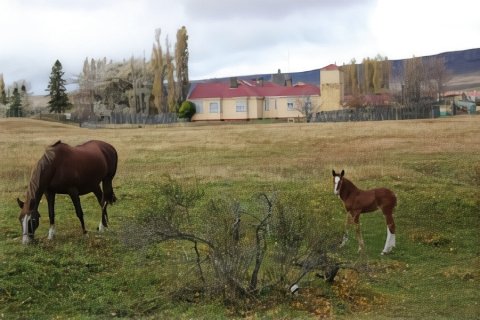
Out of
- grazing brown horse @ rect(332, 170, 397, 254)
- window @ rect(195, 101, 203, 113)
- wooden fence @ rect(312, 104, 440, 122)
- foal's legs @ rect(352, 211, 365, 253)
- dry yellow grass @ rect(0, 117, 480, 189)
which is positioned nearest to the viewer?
foal's legs @ rect(352, 211, 365, 253)

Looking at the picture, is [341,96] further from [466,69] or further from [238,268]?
[466,69]

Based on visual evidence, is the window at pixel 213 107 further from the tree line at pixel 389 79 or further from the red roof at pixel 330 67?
the tree line at pixel 389 79

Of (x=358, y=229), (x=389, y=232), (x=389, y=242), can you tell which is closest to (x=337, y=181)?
(x=358, y=229)

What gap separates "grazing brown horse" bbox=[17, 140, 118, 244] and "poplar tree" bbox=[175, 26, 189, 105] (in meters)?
67.0

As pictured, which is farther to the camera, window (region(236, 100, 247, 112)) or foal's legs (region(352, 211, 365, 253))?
window (region(236, 100, 247, 112))

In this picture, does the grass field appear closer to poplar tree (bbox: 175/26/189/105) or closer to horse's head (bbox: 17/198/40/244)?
horse's head (bbox: 17/198/40/244)

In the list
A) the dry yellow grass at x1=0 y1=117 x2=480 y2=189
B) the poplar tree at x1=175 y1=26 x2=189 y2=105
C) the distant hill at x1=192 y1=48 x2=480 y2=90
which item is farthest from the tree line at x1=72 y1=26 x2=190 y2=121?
the distant hill at x1=192 y1=48 x2=480 y2=90

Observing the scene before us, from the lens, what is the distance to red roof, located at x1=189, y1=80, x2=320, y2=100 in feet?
251

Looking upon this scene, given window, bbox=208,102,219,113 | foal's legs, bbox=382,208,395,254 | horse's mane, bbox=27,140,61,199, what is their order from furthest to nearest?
1. window, bbox=208,102,219,113
2. foal's legs, bbox=382,208,395,254
3. horse's mane, bbox=27,140,61,199

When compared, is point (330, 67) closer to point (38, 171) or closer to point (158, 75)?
point (158, 75)

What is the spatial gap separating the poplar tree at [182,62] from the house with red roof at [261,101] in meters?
4.57

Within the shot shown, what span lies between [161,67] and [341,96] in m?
23.9

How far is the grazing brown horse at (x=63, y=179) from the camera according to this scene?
43.3 ft

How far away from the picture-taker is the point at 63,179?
14141 mm
